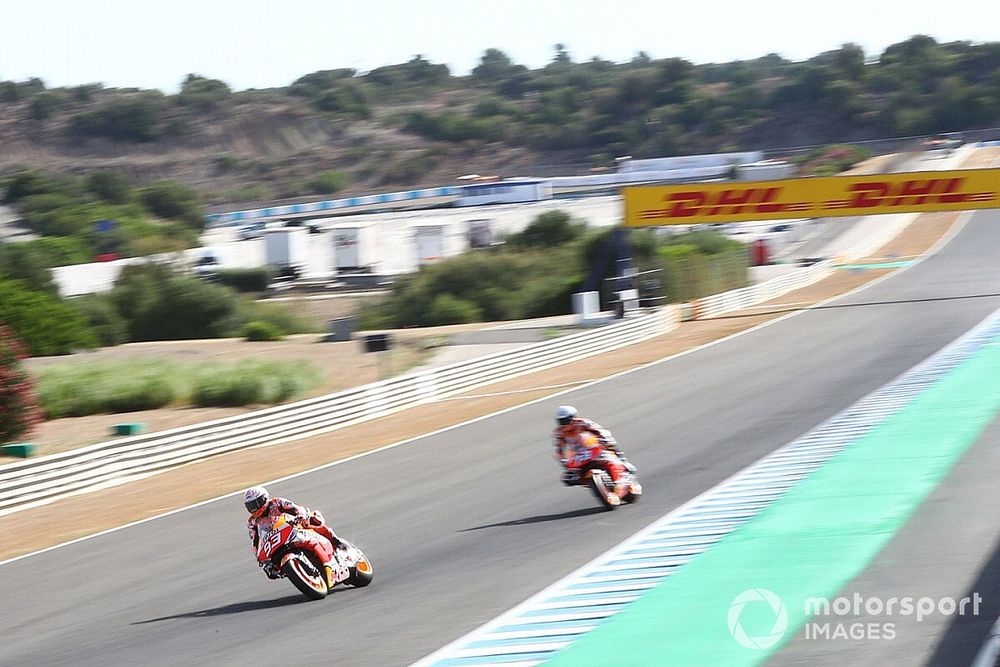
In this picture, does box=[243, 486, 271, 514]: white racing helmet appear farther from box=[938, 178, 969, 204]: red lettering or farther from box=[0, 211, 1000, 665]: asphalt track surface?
box=[938, 178, 969, 204]: red lettering

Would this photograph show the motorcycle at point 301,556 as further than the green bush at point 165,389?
No

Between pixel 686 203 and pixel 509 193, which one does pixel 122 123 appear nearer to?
pixel 509 193

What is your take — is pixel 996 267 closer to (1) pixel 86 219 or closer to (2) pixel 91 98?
(1) pixel 86 219

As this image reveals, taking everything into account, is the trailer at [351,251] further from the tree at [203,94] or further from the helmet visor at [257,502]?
the tree at [203,94]

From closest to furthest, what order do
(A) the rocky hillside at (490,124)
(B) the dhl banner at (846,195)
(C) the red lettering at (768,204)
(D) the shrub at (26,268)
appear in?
(B) the dhl banner at (846,195) → (C) the red lettering at (768,204) → (D) the shrub at (26,268) → (A) the rocky hillside at (490,124)

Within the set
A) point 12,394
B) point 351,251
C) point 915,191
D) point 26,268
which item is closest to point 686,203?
point 915,191

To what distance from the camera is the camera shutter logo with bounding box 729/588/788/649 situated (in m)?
7.24

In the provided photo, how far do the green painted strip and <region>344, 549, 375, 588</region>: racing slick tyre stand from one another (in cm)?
257

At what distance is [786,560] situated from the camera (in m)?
9.06

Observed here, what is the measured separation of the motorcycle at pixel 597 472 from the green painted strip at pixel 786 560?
172 cm

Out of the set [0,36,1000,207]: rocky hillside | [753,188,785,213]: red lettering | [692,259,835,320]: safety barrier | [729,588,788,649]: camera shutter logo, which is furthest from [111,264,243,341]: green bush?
[0,36,1000,207]: rocky hillside

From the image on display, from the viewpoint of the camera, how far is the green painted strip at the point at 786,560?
7.41 m

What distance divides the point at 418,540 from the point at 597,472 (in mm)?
1878

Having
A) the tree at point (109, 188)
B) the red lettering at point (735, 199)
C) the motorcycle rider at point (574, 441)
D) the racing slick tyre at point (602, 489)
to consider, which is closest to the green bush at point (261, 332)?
the red lettering at point (735, 199)
